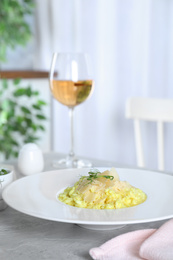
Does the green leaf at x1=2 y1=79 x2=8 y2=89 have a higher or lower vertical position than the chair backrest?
higher

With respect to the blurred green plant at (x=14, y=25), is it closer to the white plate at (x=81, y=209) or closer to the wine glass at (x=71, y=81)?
the wine glass at (x=71, y=81)

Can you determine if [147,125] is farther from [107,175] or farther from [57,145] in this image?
[107,175]

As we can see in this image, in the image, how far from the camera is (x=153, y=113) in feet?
6.14

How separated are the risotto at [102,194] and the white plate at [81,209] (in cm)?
2

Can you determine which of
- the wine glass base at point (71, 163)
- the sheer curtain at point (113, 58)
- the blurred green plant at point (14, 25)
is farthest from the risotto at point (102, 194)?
the blurred green plant at point (14, 25)

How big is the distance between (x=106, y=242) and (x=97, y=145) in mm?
2081

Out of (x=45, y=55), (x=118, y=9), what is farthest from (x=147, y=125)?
(x=45, y=55)

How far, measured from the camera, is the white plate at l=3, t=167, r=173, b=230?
0.70 meters

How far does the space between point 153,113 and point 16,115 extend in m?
1.21

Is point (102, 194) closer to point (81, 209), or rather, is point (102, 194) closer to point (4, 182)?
point (81, 209)

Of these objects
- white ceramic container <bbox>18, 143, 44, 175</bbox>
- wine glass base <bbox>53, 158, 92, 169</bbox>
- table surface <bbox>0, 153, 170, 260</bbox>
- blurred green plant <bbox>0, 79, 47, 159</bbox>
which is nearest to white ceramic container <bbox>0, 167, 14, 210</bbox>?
table surface <bbox>0, 153, 170, 260</bbox>

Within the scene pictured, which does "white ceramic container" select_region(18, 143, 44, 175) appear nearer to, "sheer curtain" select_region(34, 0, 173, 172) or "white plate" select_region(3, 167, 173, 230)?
"white plate" select_region(3, 167, 173, 230)

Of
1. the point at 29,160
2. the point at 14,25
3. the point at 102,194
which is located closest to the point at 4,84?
the point at 14,25

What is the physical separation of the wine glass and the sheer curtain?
1093 millimetres
